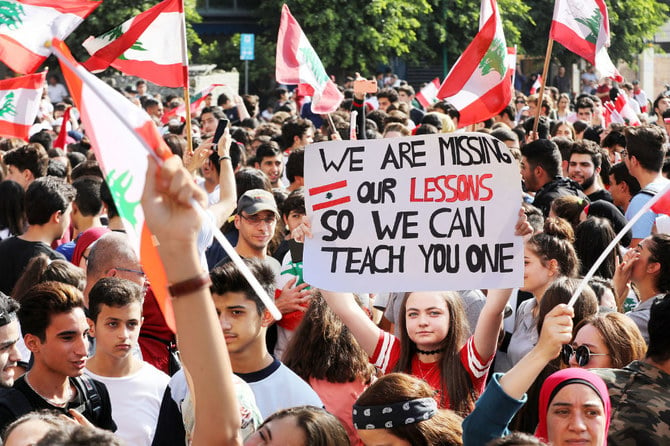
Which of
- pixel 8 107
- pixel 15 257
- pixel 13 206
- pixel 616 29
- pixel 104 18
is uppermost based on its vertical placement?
pixel 616 29

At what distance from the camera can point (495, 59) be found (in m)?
8.63

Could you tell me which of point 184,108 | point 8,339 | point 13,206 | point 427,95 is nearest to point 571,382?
point 8,339

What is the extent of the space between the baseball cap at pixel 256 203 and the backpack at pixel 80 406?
7.28 feet

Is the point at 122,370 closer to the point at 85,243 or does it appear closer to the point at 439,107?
the point at 85,243

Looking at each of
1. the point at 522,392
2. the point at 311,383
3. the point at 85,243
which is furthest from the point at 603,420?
the point at 85,243

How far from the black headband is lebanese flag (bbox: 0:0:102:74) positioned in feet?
17.4

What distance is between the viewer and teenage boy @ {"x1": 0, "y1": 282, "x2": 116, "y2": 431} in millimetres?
4410

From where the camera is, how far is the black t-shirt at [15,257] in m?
6.77

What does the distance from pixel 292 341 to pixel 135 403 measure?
800 mm

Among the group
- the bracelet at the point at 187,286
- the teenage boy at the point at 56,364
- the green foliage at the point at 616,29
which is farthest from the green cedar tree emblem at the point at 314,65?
the green foliage at the point at 616,29

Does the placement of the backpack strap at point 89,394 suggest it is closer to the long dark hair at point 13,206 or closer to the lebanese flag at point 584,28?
the long dark hair at point 13,206

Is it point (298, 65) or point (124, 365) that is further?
point (298, 65)

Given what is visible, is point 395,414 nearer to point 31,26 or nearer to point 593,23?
point 31,26

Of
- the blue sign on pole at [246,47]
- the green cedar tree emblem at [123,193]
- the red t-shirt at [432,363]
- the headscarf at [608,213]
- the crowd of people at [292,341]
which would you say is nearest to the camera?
the crowd of people at [292,341]
